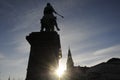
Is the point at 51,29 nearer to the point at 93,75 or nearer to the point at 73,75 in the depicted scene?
the point at 93,75

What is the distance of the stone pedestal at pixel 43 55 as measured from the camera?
8914 mm

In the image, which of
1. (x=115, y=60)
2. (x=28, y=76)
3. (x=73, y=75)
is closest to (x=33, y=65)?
(x=28, y=76)

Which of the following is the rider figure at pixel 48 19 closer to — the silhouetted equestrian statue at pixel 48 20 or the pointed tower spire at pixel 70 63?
the silhouetted equestrian statue at pixel 48 20

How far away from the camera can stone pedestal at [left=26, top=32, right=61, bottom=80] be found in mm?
8914

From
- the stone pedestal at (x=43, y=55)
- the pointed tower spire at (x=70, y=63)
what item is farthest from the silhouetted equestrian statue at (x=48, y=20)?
the pointed tower spire at (x=70, y=63)

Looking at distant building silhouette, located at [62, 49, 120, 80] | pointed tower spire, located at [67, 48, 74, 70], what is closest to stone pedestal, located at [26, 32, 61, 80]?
distant building silhouette, located at [62, 49, 120, 80]

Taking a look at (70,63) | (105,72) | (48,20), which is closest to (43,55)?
(48,20)

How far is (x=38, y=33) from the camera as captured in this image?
9805 mm

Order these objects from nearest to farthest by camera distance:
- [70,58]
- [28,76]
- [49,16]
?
[28,76] → [49,16] → [70,58]

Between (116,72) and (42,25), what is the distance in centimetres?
5144

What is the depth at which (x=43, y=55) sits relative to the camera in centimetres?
952

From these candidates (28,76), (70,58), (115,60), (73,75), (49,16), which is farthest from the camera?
(70,58)

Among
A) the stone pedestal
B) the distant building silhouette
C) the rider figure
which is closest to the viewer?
the stone pedestal

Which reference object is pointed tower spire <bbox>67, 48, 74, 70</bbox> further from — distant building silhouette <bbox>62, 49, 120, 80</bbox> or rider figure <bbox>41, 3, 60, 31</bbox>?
rider figure <bbox>41, 3, 60, 31</bbox>
